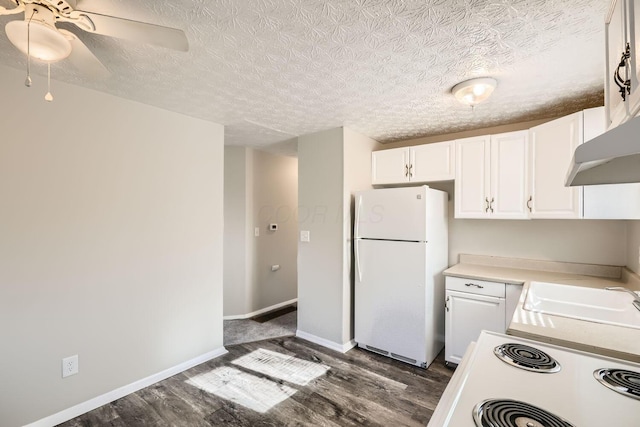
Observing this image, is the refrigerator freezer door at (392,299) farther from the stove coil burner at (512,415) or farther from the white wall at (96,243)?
the stove coil burner at (512,415)

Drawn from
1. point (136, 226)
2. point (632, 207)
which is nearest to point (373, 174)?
point (632, 207)

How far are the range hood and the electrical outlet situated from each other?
292 cm

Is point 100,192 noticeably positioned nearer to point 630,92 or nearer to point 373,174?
point 373,174

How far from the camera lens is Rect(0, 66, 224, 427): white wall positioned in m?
1.86

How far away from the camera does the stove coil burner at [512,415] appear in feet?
2.64

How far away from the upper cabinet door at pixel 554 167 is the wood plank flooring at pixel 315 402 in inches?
63.3

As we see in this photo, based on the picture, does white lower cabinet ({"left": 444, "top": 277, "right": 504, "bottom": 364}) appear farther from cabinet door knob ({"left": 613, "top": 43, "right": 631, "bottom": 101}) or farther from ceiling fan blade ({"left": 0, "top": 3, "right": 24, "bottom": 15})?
ceiling fan blade ({"left": 0, "top": 3, "right": 24, "bottom": 15})

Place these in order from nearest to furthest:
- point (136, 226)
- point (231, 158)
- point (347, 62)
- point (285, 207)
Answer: point (347, 62) < point (136, 226) < point (231, 158) < point (285, 207)

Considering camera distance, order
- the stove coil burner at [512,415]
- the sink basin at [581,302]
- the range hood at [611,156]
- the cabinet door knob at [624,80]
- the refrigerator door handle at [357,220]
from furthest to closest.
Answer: the refrigerator door handle at [357,220], the sink basin at [581,302], the cabinet door knob at [624,80], the stove coil burner at [512,415], the range hood at [611,156]

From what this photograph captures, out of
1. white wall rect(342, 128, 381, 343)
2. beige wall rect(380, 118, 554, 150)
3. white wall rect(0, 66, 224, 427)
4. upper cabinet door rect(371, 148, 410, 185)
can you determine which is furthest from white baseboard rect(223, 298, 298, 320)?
beige wall rect(380, 118, 554, 150)

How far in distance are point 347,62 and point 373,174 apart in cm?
176

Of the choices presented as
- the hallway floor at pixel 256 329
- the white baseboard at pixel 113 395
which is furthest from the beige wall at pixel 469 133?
the white baseboard at pixel 113 395

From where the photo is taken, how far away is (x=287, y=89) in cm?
212

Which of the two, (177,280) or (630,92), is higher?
(630,92)
